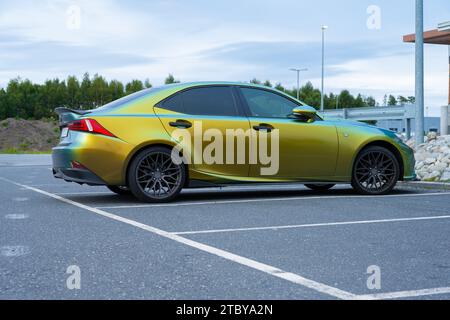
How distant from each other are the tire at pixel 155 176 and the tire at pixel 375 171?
8.57 ft

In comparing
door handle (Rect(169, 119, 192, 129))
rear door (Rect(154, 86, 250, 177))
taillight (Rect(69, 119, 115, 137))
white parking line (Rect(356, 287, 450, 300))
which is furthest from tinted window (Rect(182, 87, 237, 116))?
white parking line (Rect(356, 287, 450, 300))

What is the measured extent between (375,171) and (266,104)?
1.90 metres

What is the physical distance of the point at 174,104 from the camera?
8.19 m

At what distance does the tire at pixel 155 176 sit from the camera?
780 centimetres

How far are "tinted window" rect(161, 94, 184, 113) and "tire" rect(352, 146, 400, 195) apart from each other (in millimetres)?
2640

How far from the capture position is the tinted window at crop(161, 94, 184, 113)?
26.7 ft

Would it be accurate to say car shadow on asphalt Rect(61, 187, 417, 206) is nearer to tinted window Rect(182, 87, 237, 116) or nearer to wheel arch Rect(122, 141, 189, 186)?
wheel arch Rect(122, 141, 189, 186)

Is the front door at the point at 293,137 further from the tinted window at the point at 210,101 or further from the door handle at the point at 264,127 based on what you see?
the tinted window at the point at 210,101

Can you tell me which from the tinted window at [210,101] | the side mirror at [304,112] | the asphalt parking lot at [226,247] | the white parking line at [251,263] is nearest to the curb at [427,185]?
the asphalt parking lot at [226,247]

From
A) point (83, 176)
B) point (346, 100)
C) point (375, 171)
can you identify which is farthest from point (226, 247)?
point (346, 100)

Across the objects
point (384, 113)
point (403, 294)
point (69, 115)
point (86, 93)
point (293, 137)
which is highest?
point (86, 93)

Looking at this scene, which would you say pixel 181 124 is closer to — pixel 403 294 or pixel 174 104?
pixel 174 104

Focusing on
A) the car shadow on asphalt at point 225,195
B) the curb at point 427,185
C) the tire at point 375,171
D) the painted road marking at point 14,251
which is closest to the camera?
the painted road marking at point 14,251
